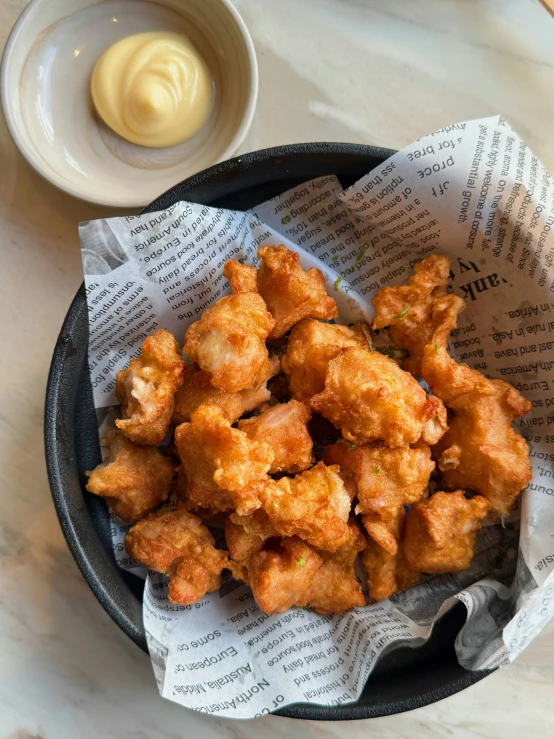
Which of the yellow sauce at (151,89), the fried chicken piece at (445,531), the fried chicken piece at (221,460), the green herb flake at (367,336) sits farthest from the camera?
the yellow sauce at (151,89)

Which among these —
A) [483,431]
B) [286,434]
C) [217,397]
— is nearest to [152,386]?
[217,397]

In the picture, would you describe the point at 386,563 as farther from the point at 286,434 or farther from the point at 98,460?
the point at 98,460

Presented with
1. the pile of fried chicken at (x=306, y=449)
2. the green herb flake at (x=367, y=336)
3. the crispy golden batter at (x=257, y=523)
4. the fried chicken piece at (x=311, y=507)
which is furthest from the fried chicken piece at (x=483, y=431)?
the crispy golden batter at (x=257, y=523)

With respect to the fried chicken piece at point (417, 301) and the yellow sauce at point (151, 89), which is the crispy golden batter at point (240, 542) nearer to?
the fried chicken piece at point (417, 301)

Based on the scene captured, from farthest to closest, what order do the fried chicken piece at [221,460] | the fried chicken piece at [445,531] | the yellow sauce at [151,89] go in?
the yellow sauce at [151,89], the fried chicken piece at [445,531], the fried chicken piece at [221,460]

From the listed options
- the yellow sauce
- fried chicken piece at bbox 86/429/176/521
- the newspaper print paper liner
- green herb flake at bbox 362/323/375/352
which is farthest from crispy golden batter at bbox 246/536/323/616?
the yellow sauce

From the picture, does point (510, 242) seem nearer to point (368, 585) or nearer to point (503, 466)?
point (503, 466)
